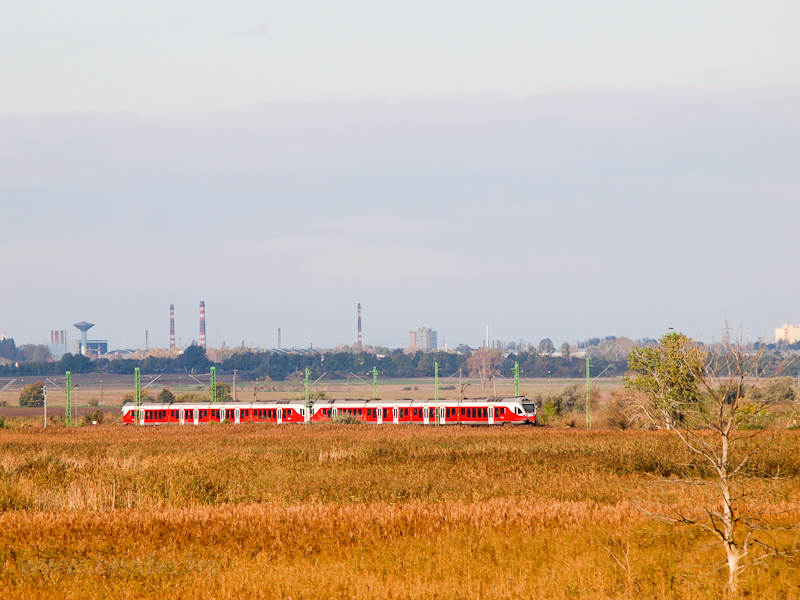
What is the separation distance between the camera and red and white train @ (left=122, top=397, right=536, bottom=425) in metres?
66.5

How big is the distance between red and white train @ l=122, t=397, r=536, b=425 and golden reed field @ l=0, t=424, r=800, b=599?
28815 millimetres

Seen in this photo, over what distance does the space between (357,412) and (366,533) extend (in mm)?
51280

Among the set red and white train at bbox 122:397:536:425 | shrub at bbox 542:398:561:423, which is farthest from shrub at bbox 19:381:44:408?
shrub at bbox 542:398:561:423

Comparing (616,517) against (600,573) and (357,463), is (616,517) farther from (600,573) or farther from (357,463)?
(357,463)

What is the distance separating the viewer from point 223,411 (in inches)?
2940

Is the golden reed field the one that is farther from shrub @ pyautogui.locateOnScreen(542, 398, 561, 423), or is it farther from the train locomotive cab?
shrub @ pyautogui.locateOnScreen(542, 398, 561, 423)

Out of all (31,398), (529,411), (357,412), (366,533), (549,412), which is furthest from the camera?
(31,398)

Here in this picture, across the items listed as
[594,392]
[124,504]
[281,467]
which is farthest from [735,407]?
[594,392]

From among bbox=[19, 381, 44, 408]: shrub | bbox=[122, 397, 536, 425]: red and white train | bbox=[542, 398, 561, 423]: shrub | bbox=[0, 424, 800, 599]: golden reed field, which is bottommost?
bbox=[19, 381, 44, 408]: shrub

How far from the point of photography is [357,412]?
2790 inches

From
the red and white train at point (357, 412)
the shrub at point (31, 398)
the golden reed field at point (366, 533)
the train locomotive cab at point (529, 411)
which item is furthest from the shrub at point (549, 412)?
the shrub at point (31, 398)

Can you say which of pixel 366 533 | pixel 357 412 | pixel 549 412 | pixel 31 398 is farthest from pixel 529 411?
pixel 31 398

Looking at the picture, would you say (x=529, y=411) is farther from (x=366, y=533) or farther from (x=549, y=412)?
(x=366, y=533)

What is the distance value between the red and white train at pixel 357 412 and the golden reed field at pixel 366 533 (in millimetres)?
28815
